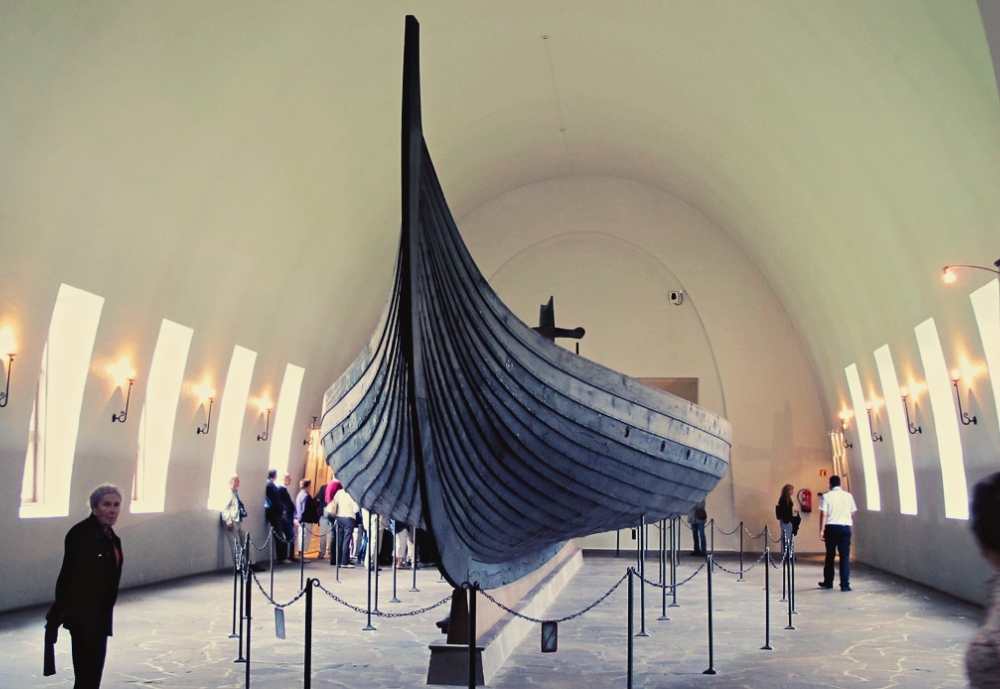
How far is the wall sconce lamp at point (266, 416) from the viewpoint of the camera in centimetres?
1766

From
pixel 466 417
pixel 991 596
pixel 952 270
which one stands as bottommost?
pixel 991 596

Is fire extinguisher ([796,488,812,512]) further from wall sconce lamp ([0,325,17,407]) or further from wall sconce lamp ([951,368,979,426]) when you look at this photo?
wall sconce lamp ([0,325,17,407])

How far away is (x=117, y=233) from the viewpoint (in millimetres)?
12000

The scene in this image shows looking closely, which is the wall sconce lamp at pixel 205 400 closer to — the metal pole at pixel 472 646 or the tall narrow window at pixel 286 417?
the tall narrow window at pixel 286 417

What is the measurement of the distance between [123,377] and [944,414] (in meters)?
10.6

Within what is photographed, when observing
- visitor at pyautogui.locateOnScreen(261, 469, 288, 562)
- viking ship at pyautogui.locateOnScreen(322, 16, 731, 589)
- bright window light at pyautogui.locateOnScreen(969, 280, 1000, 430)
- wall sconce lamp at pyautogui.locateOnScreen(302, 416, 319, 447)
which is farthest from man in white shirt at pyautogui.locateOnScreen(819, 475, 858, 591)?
wall sconce lamp at pyautogui.locateOnScreen(302, 416, 319, 447)

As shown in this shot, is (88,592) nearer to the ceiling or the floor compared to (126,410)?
nearer to the floor

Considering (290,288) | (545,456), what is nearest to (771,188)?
(290,288)

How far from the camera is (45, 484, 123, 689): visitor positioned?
5.66m

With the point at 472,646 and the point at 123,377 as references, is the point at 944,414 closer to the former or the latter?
the point at 472,646

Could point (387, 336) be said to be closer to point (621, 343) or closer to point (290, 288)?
point (290, 288)

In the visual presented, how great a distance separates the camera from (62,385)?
12477 mm

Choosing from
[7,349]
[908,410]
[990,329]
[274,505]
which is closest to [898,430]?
[908,410]

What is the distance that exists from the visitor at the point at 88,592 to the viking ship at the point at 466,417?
1.85 metres
